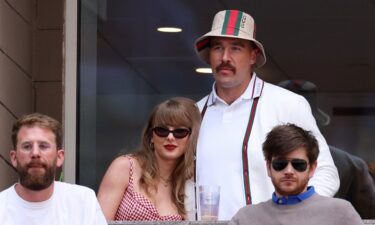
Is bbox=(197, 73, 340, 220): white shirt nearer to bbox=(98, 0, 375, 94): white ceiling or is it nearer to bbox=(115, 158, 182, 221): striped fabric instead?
bbox=(115, 158, 182, 221): striped fabric

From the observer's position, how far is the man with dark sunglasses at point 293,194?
588 centimetres

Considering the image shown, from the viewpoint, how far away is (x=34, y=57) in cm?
987

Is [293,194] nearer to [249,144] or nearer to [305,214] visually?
[305,214]

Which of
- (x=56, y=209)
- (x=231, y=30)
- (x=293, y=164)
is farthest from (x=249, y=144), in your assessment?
(x=56, y=209)

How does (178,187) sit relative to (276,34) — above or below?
below

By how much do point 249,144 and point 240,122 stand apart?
0.20 m

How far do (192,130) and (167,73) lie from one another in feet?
7.00

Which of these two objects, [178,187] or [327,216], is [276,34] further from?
[327,216]

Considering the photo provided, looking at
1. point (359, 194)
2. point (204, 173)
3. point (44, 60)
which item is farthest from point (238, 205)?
point (44, 60)

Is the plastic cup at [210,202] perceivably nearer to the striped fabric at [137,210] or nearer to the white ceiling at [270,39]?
the striped fabric at [137,210]

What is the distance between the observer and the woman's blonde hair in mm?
6934

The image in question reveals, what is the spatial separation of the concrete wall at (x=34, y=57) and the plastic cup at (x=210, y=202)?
324 cm

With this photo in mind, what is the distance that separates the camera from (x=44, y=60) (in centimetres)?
984

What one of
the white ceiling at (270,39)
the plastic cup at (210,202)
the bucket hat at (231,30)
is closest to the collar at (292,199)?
the plastic cup at (210,202)
